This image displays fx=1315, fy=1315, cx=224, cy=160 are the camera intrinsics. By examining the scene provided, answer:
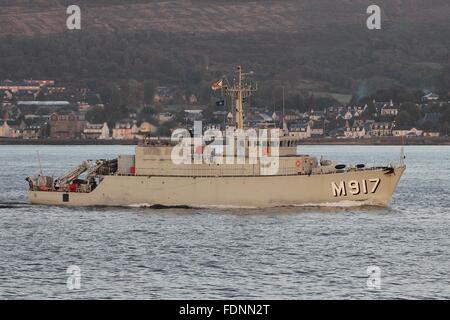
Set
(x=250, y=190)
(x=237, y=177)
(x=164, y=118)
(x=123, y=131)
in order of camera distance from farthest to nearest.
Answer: (x=123, y=131)
(x=164, y=118)
(x=250, y=190)
(x=237, y=177)

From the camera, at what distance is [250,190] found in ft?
211

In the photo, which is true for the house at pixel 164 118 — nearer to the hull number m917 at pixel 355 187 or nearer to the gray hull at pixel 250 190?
the gray hull at pixel 250 190

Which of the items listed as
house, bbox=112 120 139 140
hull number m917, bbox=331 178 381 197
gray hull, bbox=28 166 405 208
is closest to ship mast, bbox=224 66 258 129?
gray hull, bbox=28 166 405 208

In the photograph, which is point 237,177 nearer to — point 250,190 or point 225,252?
point 250,190

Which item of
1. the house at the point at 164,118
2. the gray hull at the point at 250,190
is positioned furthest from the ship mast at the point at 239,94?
the house at the point at 164,118

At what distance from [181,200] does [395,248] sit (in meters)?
14.9

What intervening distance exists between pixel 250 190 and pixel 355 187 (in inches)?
209

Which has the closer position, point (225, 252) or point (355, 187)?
point (225, 252)

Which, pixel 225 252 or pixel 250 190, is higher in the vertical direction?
pixel 250 190

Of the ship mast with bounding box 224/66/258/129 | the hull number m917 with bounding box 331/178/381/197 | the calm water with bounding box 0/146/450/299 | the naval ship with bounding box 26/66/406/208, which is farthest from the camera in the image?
the ship mast with bounding box 224/66/258/129

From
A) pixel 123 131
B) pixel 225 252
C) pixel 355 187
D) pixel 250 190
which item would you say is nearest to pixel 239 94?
pixel 250 190

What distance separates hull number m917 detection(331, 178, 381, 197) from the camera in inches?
2544

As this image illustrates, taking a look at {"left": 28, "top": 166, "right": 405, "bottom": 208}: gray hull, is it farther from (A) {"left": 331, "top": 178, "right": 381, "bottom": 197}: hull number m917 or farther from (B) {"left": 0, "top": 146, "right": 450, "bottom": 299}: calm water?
(B) {"left": 0, "top": 146, "right": 450, "bottom": 299}: calm water
